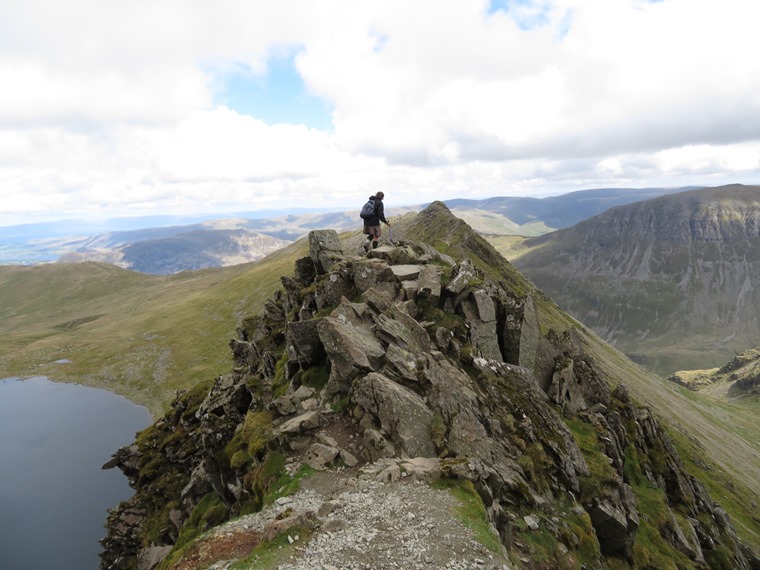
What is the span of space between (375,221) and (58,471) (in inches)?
4478

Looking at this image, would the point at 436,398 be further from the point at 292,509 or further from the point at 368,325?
the point at 292,509

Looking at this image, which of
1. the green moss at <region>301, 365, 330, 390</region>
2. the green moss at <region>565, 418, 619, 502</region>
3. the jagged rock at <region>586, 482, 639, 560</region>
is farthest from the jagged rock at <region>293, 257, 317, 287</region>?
the jagged rock at <region>586, 482, 639, 560</region>

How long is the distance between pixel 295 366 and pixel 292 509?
14.6 m

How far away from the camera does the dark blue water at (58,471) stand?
75.1m

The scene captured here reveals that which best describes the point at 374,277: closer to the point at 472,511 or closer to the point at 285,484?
the point at 285,484

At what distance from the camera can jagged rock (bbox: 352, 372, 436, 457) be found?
2494 cm

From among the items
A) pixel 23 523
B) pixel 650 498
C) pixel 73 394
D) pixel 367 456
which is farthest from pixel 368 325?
pixel 73 394

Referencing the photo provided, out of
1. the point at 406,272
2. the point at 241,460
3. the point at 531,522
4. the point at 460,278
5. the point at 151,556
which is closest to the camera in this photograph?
the point at 531,522

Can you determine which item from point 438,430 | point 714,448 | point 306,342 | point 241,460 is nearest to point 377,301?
point 306,342

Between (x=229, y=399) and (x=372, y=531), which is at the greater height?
(x=372, y=531)

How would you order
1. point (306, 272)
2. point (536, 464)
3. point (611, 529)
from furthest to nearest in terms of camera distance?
1. point (306, 272)
2. point (611, 529)
3. point (536, 464)

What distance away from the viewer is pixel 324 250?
4894 cm

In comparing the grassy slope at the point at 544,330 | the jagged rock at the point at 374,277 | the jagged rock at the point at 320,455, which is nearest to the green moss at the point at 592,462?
the jagged rock at the point at 320,455

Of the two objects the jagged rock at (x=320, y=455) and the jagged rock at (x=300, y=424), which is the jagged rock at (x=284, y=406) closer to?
the jagged rock at (x=300, y=424)
